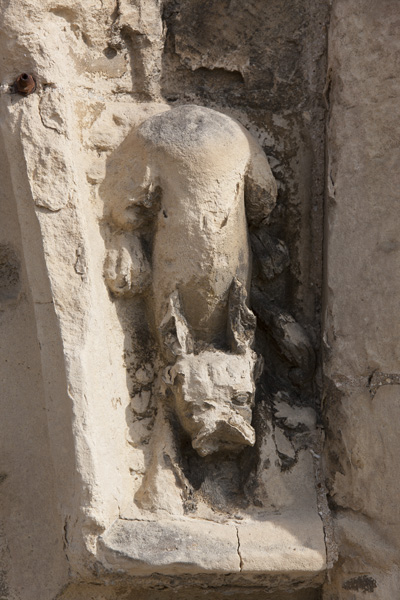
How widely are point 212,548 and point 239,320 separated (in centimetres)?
51

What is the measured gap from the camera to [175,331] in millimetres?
1944

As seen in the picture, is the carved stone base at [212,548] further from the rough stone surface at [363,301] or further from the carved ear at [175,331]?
the carved ear at [175,331]

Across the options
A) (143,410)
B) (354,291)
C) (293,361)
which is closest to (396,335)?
(354,291)

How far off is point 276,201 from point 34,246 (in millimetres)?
599

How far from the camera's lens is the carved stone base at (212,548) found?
179 cm

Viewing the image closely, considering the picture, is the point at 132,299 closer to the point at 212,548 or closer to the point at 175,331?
the point at 175,331

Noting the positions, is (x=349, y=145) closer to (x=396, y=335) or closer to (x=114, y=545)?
(x=396, y=335)

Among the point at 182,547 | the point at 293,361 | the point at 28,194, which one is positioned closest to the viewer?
the point at 182,547

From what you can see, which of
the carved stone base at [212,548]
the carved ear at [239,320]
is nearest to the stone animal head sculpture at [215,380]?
the carved ear at [239,320]

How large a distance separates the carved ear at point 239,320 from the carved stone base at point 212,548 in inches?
15.8

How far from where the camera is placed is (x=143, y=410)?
1988mm

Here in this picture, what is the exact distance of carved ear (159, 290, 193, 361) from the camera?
1.94m

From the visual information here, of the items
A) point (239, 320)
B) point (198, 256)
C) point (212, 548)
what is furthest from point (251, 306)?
point (212, 548)

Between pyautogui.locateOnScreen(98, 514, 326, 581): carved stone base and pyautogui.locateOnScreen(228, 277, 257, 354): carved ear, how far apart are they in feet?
1.31
